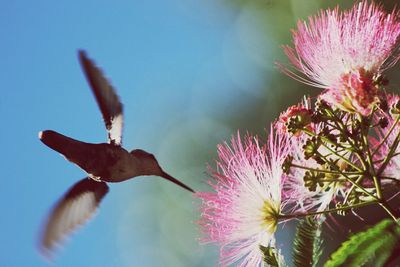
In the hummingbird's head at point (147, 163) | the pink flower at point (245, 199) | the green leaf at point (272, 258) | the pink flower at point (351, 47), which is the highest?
the hummingbird's head at point (147, 163)

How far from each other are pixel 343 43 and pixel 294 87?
3052 mm

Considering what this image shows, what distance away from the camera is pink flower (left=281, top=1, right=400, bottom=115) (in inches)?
61.6

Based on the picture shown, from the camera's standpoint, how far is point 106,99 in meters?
2.06

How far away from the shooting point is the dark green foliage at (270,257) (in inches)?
56.4

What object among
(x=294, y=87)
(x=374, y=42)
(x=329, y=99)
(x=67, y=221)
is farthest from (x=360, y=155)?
(x=294, y=87)

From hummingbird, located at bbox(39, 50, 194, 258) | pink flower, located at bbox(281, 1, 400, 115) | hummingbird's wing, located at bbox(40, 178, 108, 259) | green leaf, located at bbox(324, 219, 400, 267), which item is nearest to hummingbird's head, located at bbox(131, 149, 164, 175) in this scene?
hummingbird, located at bbox(39, 50, 194, 258)

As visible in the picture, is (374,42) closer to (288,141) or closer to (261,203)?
(288,141)

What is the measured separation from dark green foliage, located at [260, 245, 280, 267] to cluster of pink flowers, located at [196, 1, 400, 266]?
0.11 meters

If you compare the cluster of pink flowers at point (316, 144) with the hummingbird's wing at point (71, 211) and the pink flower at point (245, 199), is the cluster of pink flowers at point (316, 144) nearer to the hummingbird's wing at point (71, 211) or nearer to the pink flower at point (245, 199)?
the pink flower at point (245, 199)

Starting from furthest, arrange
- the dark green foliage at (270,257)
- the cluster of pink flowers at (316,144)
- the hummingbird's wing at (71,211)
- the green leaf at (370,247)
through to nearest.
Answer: the hummingbird's wing at (71,211) < the cluster of pink flowers at (316,144) < the dark green foliage at (270,257) < the green leaf at (370,247)

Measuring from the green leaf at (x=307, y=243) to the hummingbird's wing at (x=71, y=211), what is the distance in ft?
2.05

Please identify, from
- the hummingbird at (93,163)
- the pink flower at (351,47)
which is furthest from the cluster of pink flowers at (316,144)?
the hummingbird at (93,163)

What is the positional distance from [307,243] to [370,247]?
14.1 inches

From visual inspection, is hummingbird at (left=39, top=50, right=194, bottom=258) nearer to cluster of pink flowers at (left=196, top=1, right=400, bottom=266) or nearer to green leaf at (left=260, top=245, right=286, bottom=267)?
cluster of pink flowers at (left=196, top=1, right=400, bottom=266)
